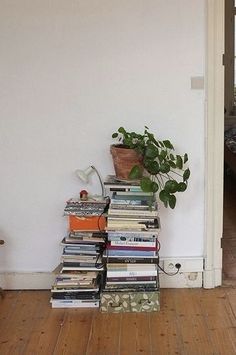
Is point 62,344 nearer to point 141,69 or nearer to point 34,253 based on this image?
point 34,253

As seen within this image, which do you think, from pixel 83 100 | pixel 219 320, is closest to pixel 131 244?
pixel 219 320

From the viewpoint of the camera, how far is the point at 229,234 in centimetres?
395

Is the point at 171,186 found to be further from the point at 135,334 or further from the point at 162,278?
the point at 135,334

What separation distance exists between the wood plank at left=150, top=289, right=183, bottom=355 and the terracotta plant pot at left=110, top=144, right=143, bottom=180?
0.82 meters

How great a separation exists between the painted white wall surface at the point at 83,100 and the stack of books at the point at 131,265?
0.29 meters

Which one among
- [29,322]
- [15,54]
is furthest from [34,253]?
[15,54]

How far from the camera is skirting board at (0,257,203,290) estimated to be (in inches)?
115

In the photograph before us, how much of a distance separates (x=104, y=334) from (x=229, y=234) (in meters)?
1.89

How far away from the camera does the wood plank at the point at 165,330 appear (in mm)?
2277

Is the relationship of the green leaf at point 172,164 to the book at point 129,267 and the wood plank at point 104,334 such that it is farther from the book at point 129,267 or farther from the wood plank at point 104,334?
the wood plank at point 104,334

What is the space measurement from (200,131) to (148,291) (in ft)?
3.38

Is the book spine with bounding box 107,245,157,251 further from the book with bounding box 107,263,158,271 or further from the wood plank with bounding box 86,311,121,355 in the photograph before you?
the wood plank with bounding box 86,311,121,355

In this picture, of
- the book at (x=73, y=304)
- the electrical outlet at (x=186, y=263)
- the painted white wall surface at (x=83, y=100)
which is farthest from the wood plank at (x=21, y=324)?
the electrical outlet at (x=186, y=263)

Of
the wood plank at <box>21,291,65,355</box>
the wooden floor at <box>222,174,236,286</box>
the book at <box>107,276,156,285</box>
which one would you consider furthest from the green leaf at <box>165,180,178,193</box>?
the wood plank at <box>21,291,65,355</box>
